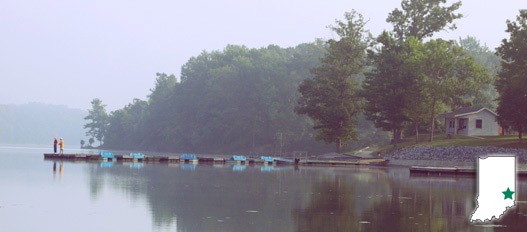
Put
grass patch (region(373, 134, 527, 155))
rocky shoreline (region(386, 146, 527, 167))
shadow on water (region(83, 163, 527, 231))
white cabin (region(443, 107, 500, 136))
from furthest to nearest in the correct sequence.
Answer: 1. white cabin (region(443, 107, 500, 136))
2. grass patch (region(373, 134, 527, 155))
3. rocky shoreline (region(386, 146, 527, 167))
4. shadow on water (region(83, 163, 527, 231))

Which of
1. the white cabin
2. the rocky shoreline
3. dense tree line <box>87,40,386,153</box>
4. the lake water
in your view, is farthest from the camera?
dense tree line <box>87,40,386,153</box>

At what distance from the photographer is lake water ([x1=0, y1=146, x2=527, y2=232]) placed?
2706 centimetres

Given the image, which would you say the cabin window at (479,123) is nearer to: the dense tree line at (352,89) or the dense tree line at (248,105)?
the dense tree line at (352,89)

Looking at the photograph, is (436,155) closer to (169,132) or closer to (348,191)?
(348,191)

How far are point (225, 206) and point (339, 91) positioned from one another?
73047mm

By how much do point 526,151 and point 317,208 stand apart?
53733 millimetres

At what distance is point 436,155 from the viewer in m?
87.0

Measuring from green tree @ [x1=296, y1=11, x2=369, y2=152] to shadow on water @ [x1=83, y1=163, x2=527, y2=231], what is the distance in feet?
163

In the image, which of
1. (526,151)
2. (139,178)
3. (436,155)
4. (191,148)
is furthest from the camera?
(191,148)

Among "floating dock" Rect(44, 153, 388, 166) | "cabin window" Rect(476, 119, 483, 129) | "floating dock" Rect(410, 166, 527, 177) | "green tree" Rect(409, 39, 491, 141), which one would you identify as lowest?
"floating dock" Rect(410, 166, 527, 177)

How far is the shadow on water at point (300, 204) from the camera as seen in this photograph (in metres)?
28.1

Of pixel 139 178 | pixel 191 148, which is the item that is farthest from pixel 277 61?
pixel 139 178

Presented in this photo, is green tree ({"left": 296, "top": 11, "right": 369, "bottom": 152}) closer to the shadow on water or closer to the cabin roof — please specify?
the cabin roof

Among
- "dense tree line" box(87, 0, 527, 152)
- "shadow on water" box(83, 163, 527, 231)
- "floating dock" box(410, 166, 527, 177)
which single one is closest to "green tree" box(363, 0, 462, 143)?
"dense tree line" box(87, 0, 527, 152)
